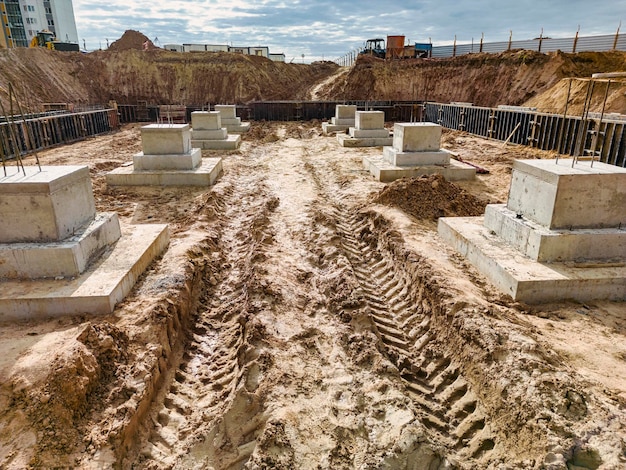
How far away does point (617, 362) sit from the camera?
4066mm

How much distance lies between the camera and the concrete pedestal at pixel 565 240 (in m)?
5.27

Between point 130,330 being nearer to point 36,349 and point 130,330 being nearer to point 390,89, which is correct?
point 36,349

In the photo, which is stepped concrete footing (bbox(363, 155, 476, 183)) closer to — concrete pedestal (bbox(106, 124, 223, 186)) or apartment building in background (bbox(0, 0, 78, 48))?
concrete pedestal (bbox(106, 124, 223, 186))

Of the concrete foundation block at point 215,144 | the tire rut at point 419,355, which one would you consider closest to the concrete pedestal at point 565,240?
the tire rut at point 419,355

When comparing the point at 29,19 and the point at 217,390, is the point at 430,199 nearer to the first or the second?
the point at 217,390

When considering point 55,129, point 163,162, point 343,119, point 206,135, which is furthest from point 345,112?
point 55,129

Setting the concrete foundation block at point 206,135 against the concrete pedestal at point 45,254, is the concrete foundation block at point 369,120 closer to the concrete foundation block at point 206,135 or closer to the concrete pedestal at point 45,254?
the concrete foundation block at point 206,135

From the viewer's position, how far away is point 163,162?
37.7ft

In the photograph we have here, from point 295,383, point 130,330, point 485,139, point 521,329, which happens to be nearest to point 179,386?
point 130,330

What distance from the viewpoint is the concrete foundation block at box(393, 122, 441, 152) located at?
1216cm

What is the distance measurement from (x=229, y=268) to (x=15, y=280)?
9.58 feet

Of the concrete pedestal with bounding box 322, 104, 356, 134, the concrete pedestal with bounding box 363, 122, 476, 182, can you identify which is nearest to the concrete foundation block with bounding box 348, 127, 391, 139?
the concrete pedestal with bounding box 322, 104, 356, 134

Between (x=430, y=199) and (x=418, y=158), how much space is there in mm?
3345

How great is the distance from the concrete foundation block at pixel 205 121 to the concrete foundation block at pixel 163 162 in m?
5.71
